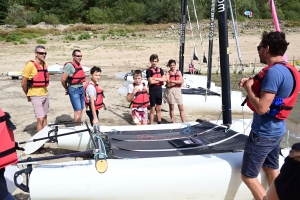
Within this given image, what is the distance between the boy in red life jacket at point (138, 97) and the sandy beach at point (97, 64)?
117 centimetres

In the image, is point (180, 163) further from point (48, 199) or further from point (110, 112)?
point (110, 112)

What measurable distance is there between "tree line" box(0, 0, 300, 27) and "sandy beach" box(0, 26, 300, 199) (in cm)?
885

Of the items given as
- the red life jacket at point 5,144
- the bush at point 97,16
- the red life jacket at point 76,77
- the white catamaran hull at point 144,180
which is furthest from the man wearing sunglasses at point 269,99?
the bush at point 97,16

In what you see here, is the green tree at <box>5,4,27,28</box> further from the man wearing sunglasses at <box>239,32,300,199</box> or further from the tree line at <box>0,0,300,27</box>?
the man wearing sunglasses at <box>239,32,300,199</box>

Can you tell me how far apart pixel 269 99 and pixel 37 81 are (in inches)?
134

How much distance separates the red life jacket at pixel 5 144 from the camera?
2.36 meters

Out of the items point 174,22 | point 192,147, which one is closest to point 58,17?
point 174,22

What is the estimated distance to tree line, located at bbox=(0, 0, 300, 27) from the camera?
37656mm

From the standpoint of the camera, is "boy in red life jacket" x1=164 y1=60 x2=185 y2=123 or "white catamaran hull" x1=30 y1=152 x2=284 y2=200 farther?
"boy in red life jacket" x1=164 y1=60 x2=185 y2=123

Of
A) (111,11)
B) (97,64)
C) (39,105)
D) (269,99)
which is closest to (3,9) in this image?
(111,11)

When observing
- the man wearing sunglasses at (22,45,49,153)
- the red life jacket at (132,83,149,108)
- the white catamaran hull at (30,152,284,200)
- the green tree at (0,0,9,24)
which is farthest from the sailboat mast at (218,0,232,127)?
the green tree at (0,0,9,24)

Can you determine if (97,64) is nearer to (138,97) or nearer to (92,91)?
(138,97)

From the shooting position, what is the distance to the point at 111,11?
4744 cm

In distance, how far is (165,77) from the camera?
5.74 meters
